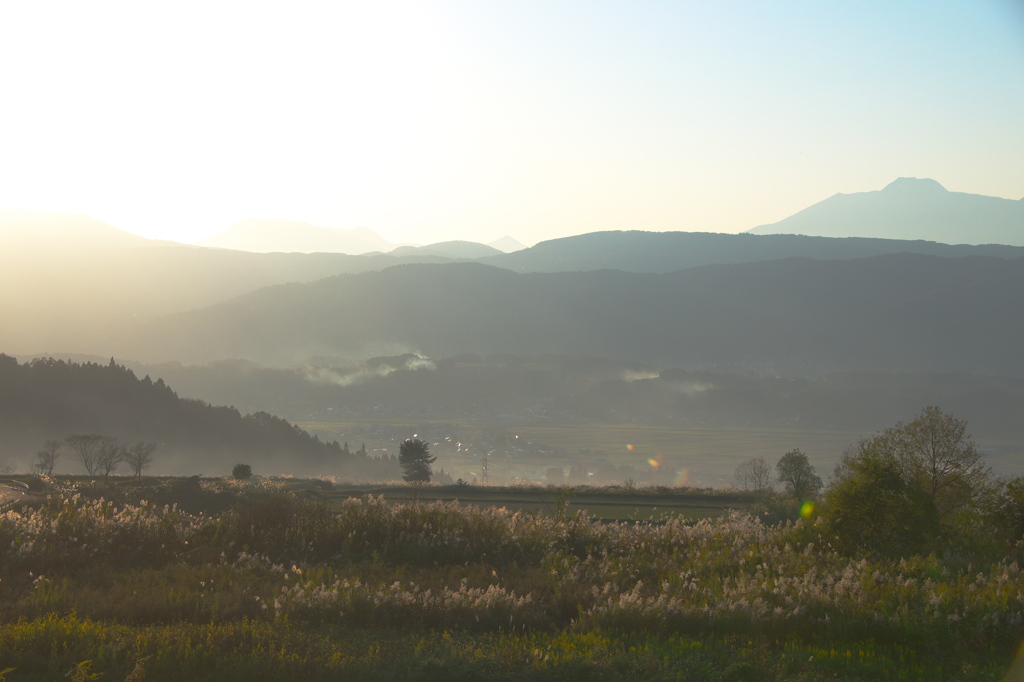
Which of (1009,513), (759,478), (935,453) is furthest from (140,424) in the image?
Answer: (1009,513)

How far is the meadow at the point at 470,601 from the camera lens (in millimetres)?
8992

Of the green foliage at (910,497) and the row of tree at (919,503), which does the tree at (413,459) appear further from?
the row of tree at (919,503)

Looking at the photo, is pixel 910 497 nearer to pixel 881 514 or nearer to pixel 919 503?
pixel 919 503

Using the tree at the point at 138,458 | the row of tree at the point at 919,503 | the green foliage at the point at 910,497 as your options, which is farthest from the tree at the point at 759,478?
the tree at the point at 138,458

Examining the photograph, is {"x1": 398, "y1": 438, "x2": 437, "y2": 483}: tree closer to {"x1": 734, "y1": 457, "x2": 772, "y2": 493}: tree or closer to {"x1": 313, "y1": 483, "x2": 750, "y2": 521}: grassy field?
{"x1": 313, "y1": 483, "x2": 750, "y2": 521}: grassy field

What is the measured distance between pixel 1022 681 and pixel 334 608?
9.83 metres

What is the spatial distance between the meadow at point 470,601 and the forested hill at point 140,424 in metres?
90.6

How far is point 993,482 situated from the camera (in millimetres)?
18016

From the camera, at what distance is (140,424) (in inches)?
4141

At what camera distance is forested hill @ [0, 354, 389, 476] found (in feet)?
309

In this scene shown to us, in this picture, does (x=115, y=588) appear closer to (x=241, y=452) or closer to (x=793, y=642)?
(x=793, y=642)

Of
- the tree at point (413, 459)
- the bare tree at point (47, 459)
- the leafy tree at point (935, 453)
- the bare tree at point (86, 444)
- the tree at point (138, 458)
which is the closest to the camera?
the leafy tree at point (935, 453)

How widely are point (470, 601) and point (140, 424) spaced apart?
110m

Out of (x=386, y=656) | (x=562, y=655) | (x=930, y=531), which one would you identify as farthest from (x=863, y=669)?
(x=930, y=531)
